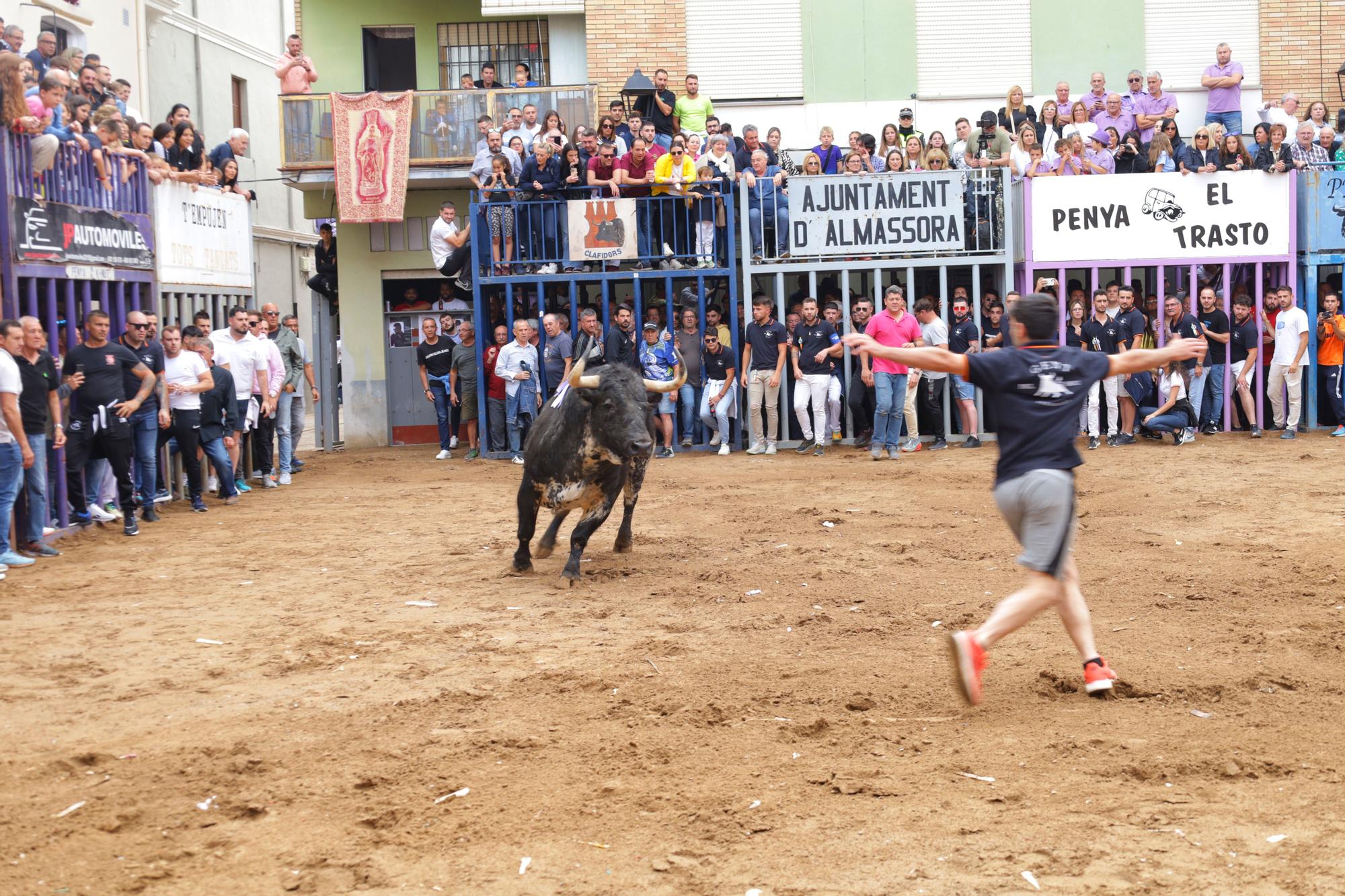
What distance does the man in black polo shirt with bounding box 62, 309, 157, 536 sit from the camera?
1248 cm

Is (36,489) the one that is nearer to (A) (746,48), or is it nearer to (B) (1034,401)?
(B) (1034,401)

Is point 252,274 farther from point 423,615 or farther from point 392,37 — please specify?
point 423,615

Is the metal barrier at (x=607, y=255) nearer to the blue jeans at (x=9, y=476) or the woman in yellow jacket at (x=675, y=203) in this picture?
the woman in yellow jacket at (x=675, y=203)

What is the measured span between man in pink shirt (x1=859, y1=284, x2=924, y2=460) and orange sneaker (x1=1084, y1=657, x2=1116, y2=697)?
10.6 metres

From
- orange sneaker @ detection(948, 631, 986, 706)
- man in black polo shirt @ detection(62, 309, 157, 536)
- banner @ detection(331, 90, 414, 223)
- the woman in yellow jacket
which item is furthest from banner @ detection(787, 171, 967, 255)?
orange sneaker @ detection(948, 631, 986, 706)

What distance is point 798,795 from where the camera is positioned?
559cm

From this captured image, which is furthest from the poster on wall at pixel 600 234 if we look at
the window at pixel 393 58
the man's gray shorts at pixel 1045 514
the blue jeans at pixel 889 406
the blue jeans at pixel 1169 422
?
the man's gray shorts at pixel 1045 514

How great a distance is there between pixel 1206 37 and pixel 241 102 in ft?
65.2

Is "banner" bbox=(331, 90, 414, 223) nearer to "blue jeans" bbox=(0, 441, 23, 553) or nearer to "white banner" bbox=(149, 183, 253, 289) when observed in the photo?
"white banner" bbox=(149, 183, 253, 289)

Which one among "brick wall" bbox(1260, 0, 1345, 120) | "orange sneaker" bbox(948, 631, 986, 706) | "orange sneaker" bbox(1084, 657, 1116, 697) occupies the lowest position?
"orange sneaker" bbox(1084, 657, 1116, 697)

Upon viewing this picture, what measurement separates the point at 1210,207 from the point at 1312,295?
179 cm

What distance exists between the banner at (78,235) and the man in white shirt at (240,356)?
1.29m

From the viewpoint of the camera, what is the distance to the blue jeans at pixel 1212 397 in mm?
18188

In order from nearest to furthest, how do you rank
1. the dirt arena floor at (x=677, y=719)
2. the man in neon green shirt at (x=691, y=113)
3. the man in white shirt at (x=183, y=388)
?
the dirt arena floor at (x=677, y=719) → the man in white shirt at (x=183, y=388) → the man in neon green shirt at (x=691, y=113)
